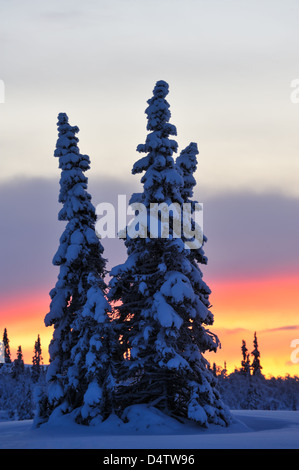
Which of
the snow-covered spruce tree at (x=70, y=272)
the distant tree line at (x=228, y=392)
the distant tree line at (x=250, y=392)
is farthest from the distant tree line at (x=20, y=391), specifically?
the snow-covered spruce tree at (x=70, y=272)

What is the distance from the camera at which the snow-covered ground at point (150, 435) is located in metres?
21.4

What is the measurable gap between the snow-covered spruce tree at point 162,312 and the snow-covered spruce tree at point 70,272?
8.02 ft

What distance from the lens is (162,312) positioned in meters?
30.3

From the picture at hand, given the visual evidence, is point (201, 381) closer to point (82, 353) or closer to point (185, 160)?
point (82, 353)

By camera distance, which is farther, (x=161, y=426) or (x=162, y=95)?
(x=162, y=95)

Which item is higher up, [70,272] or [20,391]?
[70,272]

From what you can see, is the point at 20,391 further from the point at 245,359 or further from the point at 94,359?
the point at 94,359

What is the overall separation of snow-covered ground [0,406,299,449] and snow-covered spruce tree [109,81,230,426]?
46.9 inches

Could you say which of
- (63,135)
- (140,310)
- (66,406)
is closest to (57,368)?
(66,406)

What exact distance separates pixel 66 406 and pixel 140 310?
6.51 meters

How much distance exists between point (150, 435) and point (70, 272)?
11.1 m

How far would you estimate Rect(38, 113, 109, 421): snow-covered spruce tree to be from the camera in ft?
112

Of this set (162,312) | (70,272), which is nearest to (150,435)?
(162,312)
